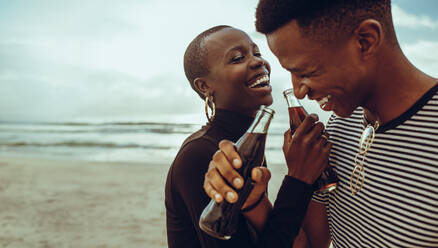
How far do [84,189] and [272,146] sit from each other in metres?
8.82

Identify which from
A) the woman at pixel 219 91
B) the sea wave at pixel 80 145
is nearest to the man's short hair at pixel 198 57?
the woman at pixel 219 91

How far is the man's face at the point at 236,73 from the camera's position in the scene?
2191 millimetres

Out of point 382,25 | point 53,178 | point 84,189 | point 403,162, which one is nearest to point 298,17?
point 382,25

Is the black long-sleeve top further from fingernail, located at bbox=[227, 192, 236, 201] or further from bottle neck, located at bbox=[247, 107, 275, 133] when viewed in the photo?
fingernail, located at bbox=[227, 192, 236, 201]

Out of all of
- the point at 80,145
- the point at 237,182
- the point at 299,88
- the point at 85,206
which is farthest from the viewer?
the point at 80,145

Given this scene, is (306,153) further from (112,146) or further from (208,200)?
(112,146)

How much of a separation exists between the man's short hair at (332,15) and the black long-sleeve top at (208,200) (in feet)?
2.27

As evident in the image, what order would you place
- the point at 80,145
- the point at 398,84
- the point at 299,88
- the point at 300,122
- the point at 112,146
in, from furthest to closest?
the point at 80,145
the point at 112,146
the point at 300,122
the point at 299,88
the point at 398,84

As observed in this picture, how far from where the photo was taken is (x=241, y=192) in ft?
4.72

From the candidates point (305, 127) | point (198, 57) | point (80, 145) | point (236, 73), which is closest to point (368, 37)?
point (305, 127)

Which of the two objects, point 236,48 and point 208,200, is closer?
point 208,200

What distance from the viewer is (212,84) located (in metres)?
2.28

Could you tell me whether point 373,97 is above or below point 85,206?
above

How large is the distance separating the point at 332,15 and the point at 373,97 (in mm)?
401
